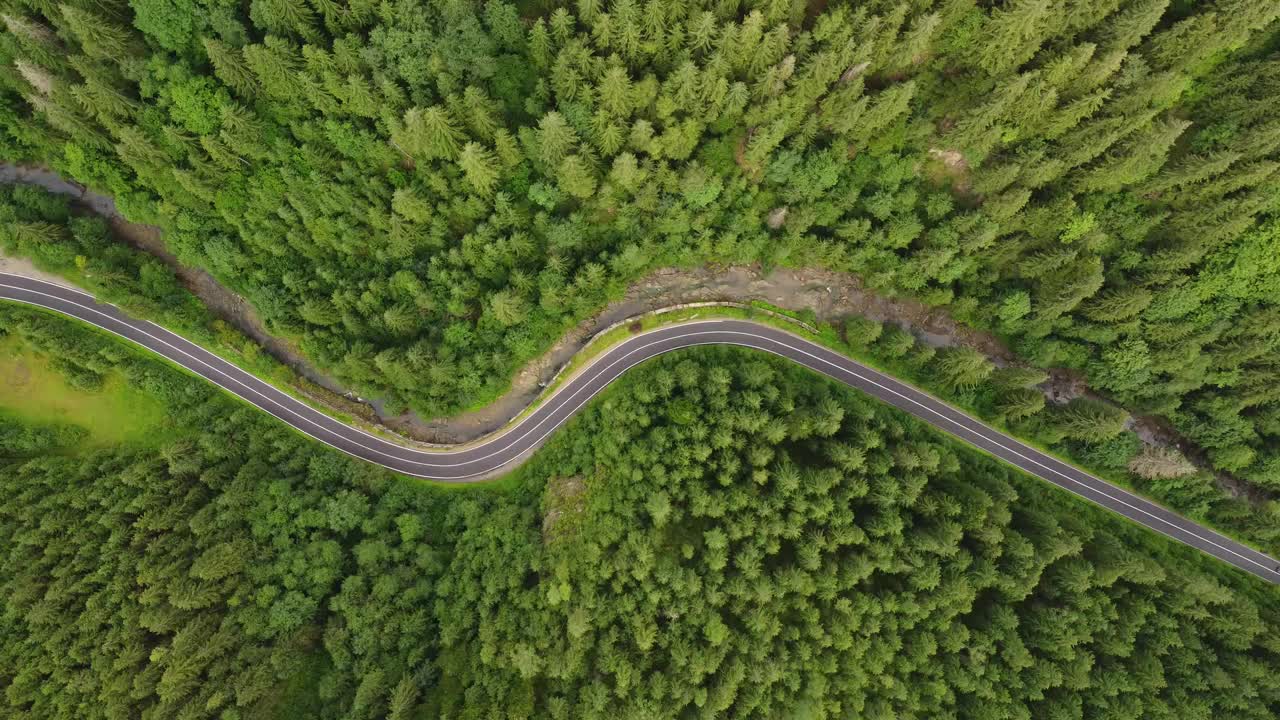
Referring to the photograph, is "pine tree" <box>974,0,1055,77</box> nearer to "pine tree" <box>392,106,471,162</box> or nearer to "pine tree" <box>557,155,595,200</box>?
"pine tree" <box>557,155,595,200</box>

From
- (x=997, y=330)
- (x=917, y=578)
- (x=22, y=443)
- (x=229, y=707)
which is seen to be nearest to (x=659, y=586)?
(x=917, y=578)

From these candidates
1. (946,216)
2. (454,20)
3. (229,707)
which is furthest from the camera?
(946,216)

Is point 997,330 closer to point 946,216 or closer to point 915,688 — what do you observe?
point 946,216

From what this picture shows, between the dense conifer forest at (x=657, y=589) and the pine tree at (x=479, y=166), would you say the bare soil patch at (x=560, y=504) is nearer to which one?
the dense conifer forest at (x=657, y=589)

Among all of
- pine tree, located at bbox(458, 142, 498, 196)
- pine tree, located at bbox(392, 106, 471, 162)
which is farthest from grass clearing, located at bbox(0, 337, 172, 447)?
pine tree, located at bbox(458, 142, 498, 196)

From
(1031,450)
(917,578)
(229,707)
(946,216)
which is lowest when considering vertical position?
(229,707)
